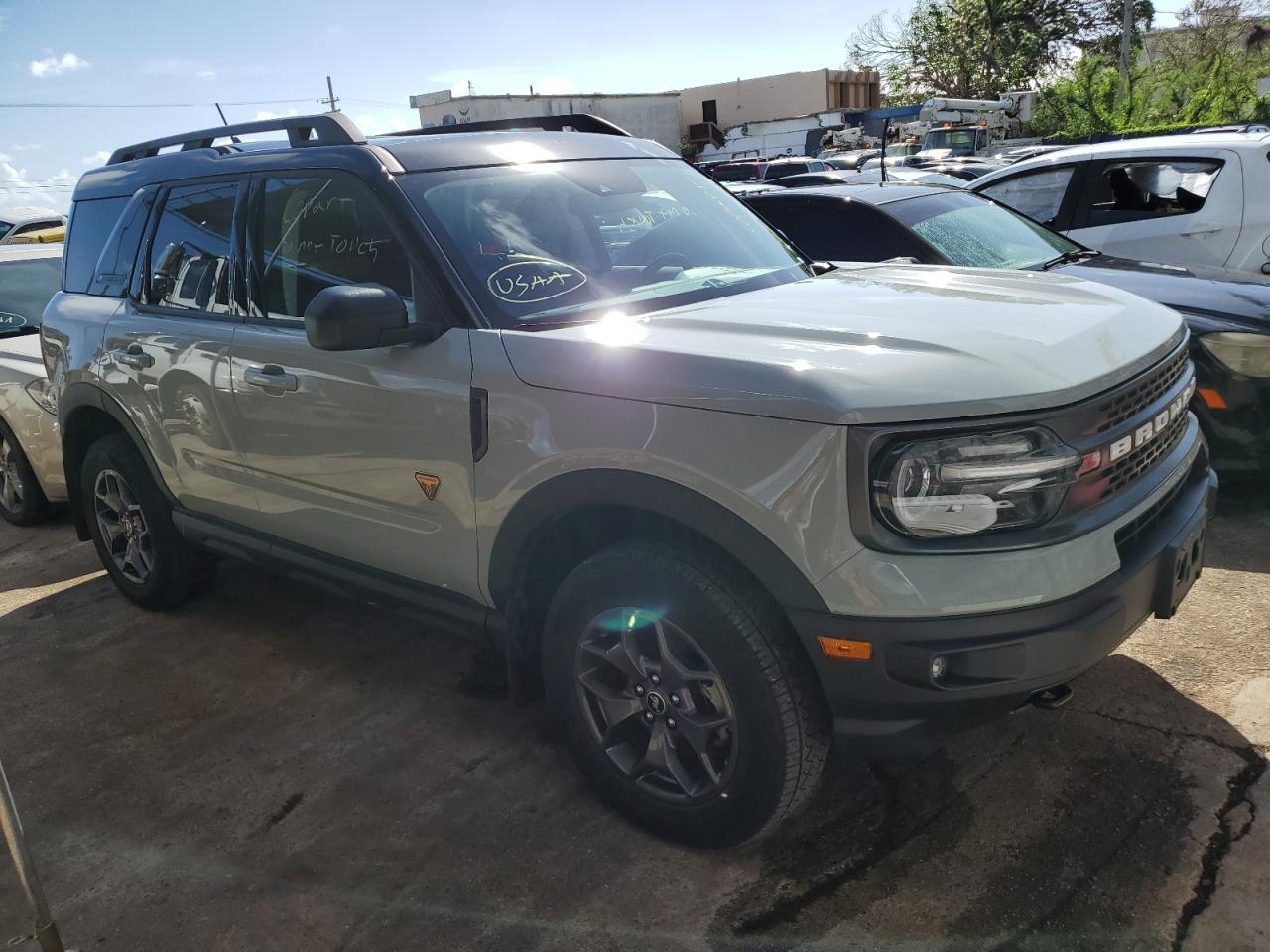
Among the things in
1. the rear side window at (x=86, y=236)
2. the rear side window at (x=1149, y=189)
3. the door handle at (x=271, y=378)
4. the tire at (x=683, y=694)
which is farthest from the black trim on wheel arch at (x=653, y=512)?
the rear side window at (x=1149, y=189)

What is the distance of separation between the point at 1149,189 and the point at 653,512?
19.1 ft

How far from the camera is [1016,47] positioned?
4538 cm

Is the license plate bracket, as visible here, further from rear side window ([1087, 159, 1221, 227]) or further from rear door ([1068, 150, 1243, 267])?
rear side window ([1087, 159, 1221, 227])

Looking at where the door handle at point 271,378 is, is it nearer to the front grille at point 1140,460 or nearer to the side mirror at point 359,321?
the side mirror at point 359,321

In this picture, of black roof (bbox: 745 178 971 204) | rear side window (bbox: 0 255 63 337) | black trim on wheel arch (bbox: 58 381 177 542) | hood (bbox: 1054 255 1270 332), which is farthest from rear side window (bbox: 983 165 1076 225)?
rear side window (bbox: 0 255 63 337)

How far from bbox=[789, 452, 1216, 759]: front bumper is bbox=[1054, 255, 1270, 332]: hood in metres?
2.72

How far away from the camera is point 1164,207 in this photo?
6719 millimetres

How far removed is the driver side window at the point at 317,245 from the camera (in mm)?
3135

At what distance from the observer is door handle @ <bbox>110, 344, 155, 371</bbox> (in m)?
4.06

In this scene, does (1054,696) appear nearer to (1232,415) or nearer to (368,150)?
(368,150)

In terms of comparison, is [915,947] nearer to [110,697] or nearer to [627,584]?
[627,584]

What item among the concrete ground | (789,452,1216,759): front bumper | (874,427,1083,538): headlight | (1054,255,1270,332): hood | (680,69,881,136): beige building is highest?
(680,69,881,136): beige building

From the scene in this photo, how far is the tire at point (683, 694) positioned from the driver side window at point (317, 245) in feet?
3.70

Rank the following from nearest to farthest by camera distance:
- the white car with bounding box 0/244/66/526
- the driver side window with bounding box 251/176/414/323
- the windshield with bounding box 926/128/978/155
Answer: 1. the driver side window with bounding box 251/176/414/323
2. the white car with bounding box 0/244/66/526
3. the windshield with bounding box 926/128/978/155
